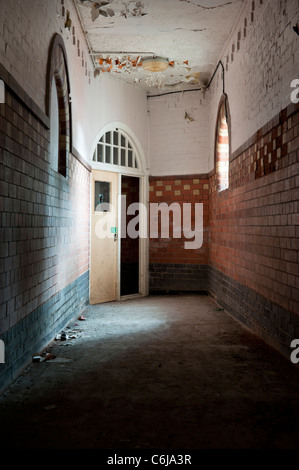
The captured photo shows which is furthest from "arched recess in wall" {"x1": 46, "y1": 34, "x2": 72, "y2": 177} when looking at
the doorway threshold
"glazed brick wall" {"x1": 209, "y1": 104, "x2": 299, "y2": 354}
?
the doorway threshold

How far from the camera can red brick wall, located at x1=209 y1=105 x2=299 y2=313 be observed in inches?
127

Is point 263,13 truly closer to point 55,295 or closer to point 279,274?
point 279,274

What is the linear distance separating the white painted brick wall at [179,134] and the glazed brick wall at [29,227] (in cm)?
294

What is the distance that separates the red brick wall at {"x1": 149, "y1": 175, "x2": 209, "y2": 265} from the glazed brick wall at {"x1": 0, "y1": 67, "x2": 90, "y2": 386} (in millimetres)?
2807

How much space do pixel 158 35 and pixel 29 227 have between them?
12.2ft

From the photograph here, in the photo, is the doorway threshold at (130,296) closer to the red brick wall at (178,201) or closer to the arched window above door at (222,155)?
the red brick wall at (178,201)

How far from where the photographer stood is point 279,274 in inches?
139

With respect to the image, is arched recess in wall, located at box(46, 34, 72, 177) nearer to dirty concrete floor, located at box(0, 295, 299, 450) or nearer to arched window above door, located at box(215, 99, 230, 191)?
dirty concrete floor, located at box(0, 295, 299, 450)

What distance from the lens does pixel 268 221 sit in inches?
150

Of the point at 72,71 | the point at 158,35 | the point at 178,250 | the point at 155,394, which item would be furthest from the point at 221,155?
the point at 155,394

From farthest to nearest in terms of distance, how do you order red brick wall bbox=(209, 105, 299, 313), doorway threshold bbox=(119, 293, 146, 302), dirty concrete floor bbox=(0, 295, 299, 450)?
doorway threshold bbox=(119, 293, 146, 302)
red brick wall bbox=(209, 105, 299, 313)
dirty concrete floor bbox=(0, 295, 299, 450)

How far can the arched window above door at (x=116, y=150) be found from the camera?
6.45 meters

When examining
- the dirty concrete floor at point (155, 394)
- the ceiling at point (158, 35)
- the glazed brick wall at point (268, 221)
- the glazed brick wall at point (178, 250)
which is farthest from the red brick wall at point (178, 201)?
the dirty concrete floor at point (155, 394)

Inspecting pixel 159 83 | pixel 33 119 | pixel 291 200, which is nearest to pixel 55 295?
pixel 33 119
